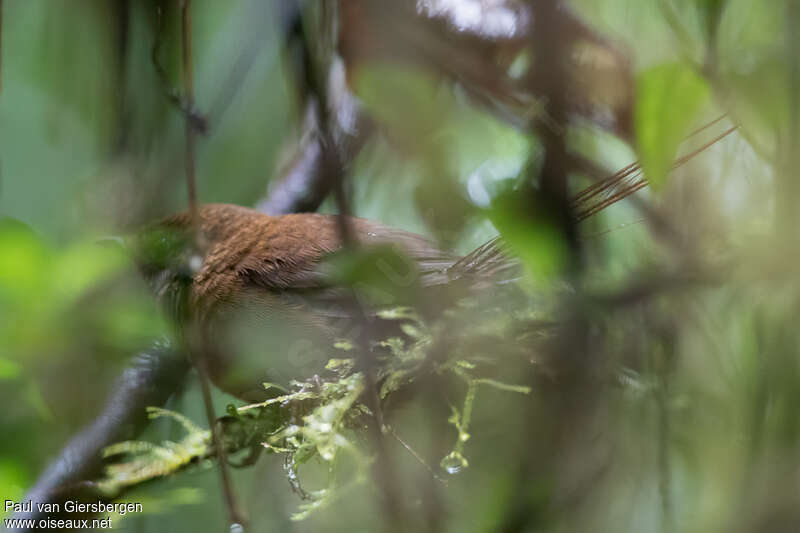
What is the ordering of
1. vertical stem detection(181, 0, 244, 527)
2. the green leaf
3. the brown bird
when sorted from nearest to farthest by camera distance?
1. the green leaf
2. the brown bird
3. vertical stem detection(181, 0, 244, 527)

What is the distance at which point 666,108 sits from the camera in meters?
0.63

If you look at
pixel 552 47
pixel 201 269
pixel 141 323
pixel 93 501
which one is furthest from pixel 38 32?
pixel 552 47

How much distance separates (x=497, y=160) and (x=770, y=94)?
1.51 feet

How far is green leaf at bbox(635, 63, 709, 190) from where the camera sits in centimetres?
62

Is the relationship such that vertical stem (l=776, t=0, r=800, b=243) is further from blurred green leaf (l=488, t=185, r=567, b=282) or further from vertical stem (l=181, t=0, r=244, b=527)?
vertical stem (l=181, t=0, r=244, b=527)

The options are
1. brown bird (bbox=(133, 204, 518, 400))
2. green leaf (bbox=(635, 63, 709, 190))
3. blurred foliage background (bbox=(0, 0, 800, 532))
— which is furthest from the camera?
brown bird (bbox=(133, 204, 518, 400))

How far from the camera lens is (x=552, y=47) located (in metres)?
0.85

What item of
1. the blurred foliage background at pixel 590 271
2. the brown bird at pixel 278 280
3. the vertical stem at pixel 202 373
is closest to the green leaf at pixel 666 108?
the blurred foliage background at pixel 590 271

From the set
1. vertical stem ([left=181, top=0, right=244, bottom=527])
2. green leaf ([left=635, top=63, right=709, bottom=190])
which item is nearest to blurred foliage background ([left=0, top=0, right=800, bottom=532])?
green leaf ([left=635, top=63, right=709, bottom=190])

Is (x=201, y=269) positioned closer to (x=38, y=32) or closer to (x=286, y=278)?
(x=286, y=278)

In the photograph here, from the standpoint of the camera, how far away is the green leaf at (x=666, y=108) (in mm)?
625

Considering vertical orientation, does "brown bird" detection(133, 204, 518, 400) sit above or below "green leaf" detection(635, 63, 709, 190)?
above

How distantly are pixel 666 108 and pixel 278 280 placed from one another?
1064mm

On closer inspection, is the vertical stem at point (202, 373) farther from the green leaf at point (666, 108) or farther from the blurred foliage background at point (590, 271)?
the green leaf at point (666, 108)
